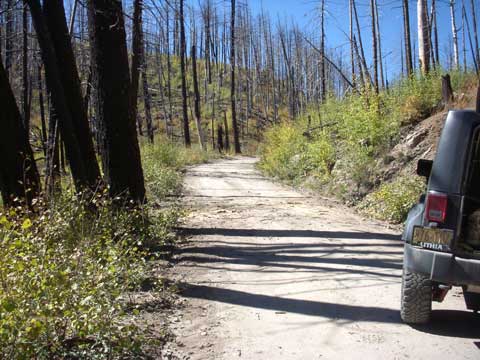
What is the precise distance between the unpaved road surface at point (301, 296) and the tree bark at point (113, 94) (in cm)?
171

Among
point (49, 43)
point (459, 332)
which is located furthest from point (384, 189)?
point (49, 43)

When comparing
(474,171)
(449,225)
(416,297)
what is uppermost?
(474,171)

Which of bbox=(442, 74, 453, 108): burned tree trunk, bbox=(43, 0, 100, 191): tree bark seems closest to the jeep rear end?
bbox=(43, 0, 100, 191): tree bark

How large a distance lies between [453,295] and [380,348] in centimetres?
183

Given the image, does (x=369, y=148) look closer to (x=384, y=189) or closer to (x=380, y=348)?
(x=384, y=189)

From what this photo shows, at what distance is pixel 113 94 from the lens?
25.7ft

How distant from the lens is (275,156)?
21.3 metres

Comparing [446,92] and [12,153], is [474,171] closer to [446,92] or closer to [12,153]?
[12,153]

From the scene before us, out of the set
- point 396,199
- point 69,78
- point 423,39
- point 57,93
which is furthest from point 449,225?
point 423,39

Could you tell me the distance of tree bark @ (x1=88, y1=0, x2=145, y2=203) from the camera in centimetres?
770

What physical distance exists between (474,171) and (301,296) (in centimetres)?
221

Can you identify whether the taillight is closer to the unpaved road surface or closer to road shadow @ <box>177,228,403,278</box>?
the unpaved road surface

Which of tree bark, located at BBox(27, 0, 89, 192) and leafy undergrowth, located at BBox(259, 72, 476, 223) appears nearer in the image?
tree bark, located at BBox(27, 0, 89, 192)

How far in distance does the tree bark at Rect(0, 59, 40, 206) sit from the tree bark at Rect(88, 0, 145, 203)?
122cm
